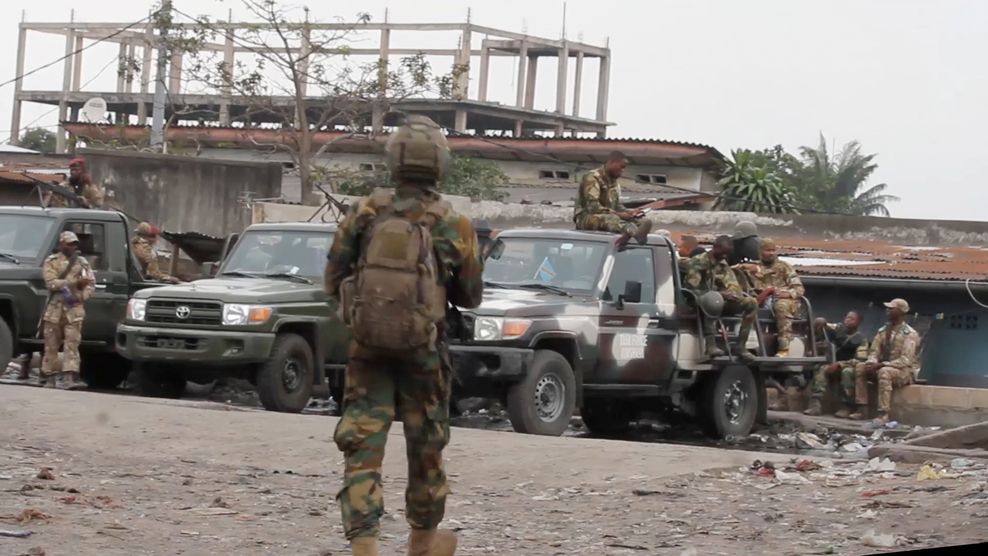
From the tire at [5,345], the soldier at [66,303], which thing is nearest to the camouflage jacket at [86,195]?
the soldier at [66,303]

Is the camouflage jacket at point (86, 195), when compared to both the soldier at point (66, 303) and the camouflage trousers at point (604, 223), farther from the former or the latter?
the camouflage trousers at point (604, 223)

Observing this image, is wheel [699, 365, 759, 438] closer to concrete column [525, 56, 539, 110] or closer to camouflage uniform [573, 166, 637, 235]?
camouflage uniform [573, 166, 637, 235]

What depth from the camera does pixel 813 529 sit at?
7.36m

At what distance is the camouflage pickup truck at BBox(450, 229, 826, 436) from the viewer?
452 inches

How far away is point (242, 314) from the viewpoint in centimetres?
1276

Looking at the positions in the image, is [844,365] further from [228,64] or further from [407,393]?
[228,64]

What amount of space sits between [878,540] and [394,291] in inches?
110

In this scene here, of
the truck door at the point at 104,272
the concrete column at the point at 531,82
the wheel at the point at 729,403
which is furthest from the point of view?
the concrete column at the point at 531,82

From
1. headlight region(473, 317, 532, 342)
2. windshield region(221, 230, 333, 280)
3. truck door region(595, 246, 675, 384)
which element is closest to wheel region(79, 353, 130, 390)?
windshield region(221, 230, 333, 280)

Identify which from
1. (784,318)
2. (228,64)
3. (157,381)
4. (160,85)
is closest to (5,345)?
(157,381)

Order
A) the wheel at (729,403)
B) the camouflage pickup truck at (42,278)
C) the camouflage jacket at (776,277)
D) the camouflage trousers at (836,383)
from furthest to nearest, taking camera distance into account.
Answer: the camouflage trousers at (836,383)
the camouflage jacket at (776,277)
the camouflage pickup truck at (42,278)
the wheel at (729,403)

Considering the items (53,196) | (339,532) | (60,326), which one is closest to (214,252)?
(53,196)

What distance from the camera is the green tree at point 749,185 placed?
37.1 metres

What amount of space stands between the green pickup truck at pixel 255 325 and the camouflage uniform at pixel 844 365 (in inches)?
215
